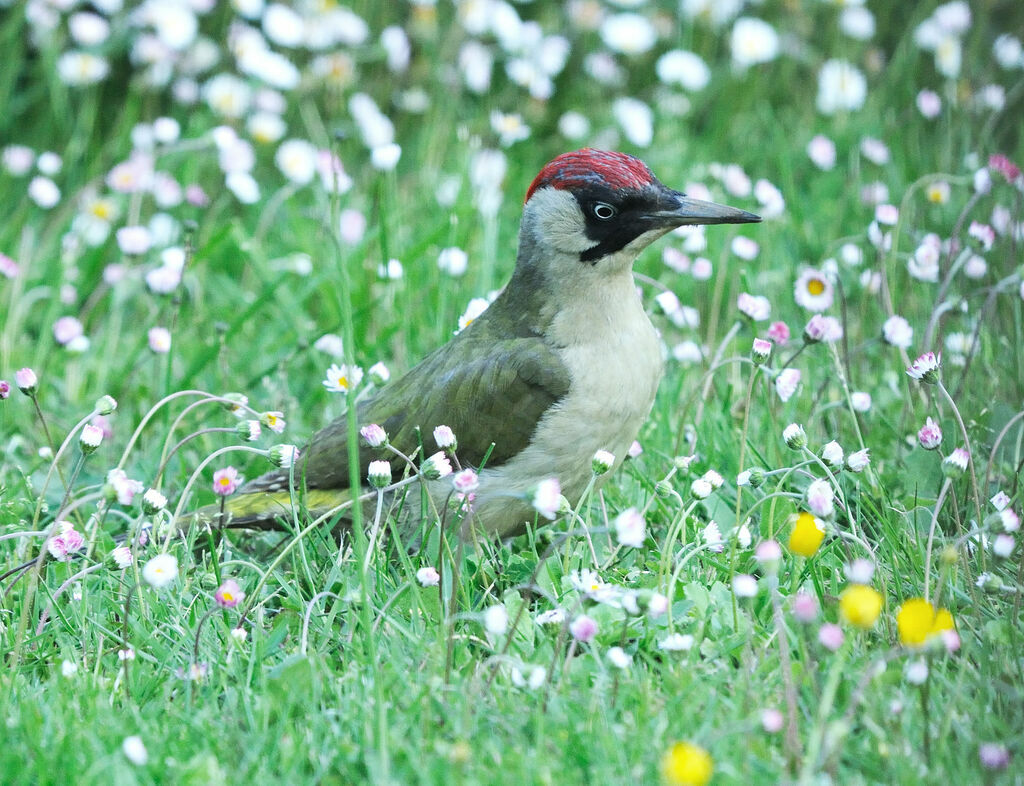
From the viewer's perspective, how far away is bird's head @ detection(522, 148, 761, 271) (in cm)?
365

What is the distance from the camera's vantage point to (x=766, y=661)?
110 inches

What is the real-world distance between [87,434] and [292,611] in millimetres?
628

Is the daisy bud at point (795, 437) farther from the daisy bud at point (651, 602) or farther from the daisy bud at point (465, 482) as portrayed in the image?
the daisy bud at point (465, 482)

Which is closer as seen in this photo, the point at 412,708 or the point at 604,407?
the point at 412,708

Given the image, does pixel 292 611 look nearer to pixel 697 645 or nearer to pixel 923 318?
pixel 697 645

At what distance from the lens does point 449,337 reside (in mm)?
4719

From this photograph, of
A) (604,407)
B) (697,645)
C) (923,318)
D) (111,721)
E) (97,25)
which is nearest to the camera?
(111,721)

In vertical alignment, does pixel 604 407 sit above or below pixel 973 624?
above

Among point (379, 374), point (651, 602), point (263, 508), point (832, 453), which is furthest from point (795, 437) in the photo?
point (263, 508)

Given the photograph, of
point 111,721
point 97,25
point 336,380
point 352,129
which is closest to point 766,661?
point 111,721

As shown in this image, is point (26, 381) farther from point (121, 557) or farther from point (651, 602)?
point (651, 602)

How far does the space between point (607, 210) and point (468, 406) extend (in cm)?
66

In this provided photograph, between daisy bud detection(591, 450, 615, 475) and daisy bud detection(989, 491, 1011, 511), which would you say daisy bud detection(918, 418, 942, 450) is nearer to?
daisy bud detection(989, 491, 1011, 511)

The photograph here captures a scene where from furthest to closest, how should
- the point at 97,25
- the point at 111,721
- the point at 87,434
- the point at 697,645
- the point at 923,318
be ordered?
1. the point at 97,25
2. the point at 923,318
3. the point at 87,434
4. the point at 697,645
5. the point at 111,721
